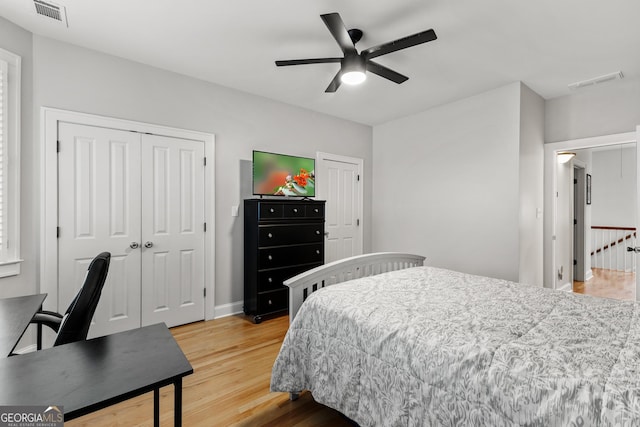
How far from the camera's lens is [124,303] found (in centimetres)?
302

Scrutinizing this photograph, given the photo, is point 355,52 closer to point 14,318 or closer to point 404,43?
point 404,43

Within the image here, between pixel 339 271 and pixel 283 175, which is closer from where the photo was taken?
pixel 339 271

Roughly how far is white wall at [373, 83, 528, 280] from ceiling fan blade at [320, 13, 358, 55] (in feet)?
7.57

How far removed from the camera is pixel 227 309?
3686 mm

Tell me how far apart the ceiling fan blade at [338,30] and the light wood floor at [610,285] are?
492 centimetres

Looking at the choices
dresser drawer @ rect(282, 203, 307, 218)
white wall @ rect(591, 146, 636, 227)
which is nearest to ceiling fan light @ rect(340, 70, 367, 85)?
dresser drawer @ rect(282, 203, 307, 218)

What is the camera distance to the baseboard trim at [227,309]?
11.8 ft

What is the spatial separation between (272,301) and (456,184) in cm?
279

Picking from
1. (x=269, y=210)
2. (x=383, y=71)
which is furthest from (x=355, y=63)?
(x=269, y=210)

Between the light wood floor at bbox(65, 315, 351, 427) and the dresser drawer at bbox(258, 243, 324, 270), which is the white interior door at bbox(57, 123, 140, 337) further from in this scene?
the dresser drawer at bbox(258, 243, 324, 270)

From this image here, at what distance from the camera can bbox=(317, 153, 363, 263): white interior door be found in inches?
183

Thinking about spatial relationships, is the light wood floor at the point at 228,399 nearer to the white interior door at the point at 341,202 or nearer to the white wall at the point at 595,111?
the white interior door at the point at 341,202

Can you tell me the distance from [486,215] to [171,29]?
12.5 ft

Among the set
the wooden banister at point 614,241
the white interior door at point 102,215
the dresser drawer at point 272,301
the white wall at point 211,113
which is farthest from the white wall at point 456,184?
the wooden banister at point 614,241
